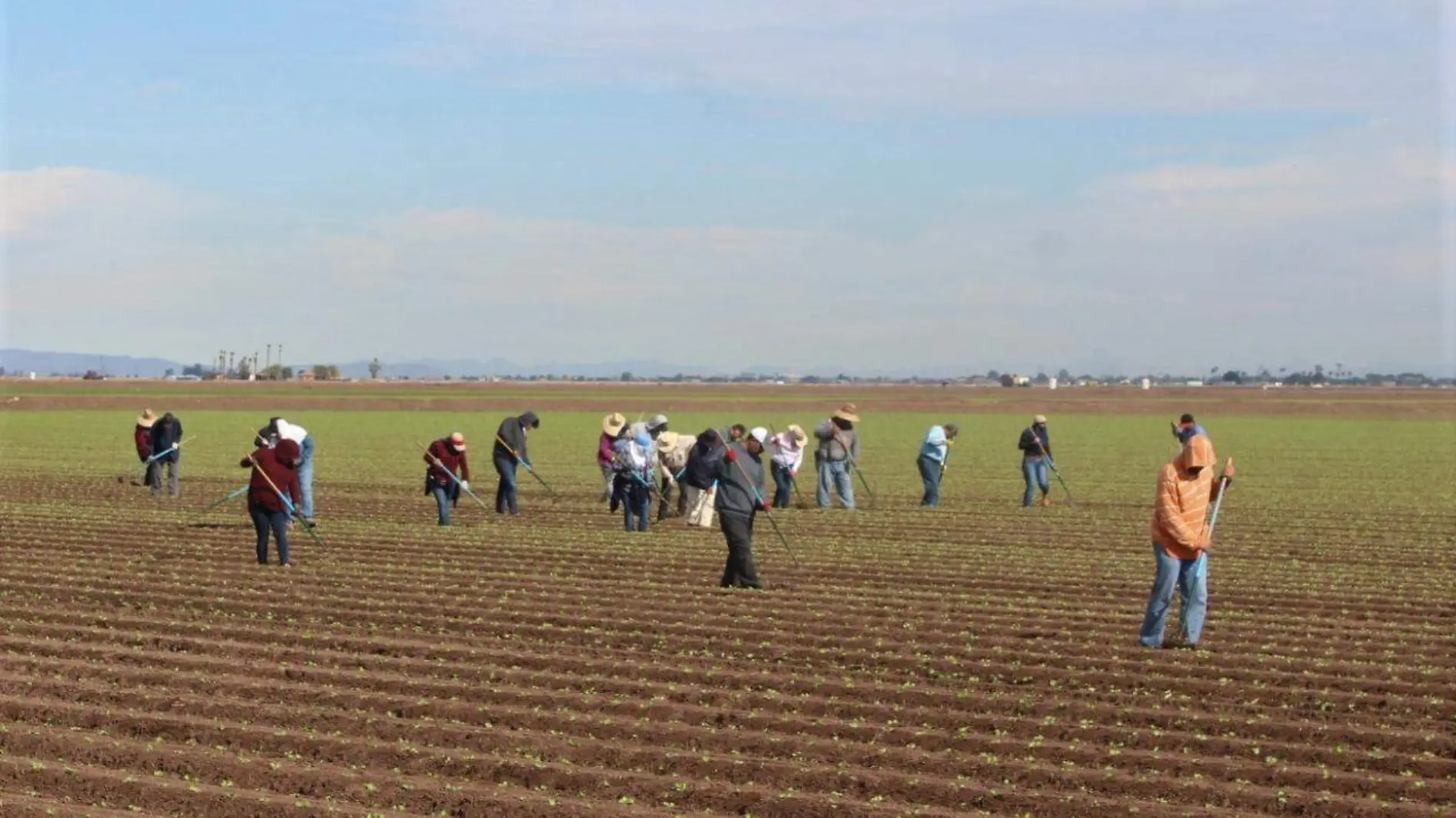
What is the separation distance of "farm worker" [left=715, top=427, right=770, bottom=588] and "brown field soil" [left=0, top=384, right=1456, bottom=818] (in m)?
0.40

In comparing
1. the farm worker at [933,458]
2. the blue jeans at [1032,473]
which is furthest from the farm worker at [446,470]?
the blue jeans at [1032,473]

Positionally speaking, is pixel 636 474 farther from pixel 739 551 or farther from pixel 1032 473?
pixel 1032 473

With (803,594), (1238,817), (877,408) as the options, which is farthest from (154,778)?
(877,408)

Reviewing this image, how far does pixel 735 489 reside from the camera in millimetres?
16109

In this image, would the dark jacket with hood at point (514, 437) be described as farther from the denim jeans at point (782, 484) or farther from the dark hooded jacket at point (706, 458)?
the dark hooded jacket at point (706, 458)

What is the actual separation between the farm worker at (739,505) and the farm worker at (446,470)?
20.4 feet

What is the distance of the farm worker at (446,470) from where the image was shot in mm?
22047

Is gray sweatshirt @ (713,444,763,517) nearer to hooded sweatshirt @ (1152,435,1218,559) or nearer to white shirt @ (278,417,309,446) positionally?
hooded sweatshirt @ (1152,435,1218,559)

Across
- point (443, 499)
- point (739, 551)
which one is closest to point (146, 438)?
point (443, 499)

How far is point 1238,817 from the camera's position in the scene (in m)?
8.67

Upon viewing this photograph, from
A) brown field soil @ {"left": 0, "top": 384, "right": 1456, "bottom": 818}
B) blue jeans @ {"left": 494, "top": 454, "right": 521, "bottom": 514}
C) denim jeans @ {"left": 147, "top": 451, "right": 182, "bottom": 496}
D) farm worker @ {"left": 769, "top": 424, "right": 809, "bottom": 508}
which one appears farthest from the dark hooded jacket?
denim jeans @ {"left": 147, "top": 451, "right": 182, "bottom": 496}

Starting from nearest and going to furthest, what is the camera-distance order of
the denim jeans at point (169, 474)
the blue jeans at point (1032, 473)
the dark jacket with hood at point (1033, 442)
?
1. the dark jacket with hood at point (1033, 442)
2. the blue jeans at point (1032, 473)
3. the denim jeans at point (169, 474)

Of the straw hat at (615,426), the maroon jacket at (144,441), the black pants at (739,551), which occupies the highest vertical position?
the straw hat at (615,426)

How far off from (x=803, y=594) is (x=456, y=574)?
143 inches
